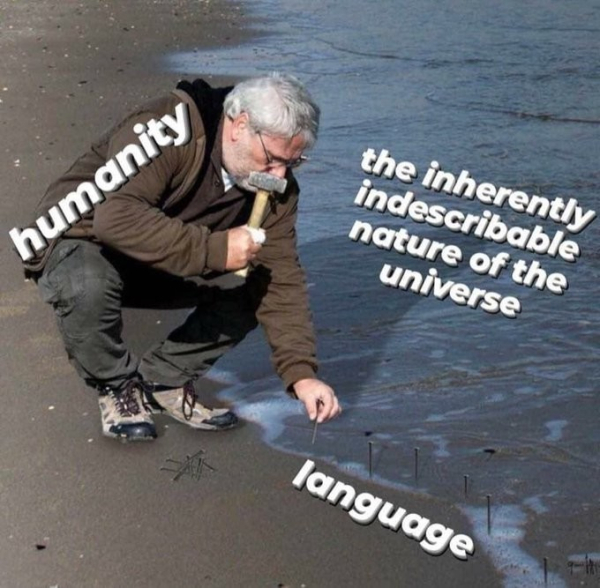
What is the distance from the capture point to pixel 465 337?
5695 mm

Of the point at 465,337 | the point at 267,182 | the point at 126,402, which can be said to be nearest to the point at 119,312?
the point at 126,402

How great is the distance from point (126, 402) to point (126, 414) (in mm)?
45

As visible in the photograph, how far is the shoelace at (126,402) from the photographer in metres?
4.72

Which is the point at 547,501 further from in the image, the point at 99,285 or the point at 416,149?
the point at 416,149

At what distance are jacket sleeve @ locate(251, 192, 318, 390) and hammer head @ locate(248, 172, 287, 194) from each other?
1.00ft

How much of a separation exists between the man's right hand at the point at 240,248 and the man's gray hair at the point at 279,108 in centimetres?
32

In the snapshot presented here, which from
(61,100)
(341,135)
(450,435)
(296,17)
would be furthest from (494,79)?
(450,435)

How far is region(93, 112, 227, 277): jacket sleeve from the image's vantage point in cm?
413

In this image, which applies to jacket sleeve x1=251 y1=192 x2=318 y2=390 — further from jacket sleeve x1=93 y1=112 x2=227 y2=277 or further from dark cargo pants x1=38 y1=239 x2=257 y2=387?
jacket sleeve x1=93 y1=112 x2=227 y2=277

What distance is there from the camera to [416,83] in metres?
11.3

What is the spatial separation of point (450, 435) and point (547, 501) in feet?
1.95

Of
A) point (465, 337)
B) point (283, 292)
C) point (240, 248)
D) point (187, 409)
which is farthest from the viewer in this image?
point (465, 337)

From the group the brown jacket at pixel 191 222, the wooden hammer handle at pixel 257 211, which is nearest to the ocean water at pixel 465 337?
the brown jacket at pixel 191 222

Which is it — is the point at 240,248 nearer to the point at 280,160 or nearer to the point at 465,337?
the point at 280,160
